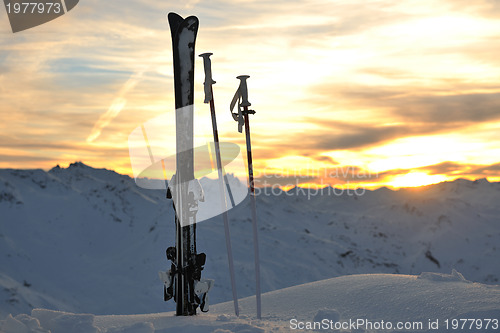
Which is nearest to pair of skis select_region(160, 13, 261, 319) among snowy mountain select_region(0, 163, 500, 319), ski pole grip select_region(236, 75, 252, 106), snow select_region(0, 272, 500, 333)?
ski pole grip select_region(236, 75, 252, 106)

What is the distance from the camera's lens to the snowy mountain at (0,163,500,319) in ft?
85.2

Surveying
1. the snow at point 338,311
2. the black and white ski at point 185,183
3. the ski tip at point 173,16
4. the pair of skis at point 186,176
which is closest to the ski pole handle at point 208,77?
the pair of skis at point 186,176

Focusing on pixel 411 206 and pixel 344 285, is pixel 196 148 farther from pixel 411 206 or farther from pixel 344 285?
pixel 411 206

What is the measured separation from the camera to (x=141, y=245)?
103ft

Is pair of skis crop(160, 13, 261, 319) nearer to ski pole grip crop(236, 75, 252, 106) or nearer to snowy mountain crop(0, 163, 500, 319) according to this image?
ski pole grip crop(236, 75, 252, 106)

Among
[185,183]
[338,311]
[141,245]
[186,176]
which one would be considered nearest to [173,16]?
[186,176]

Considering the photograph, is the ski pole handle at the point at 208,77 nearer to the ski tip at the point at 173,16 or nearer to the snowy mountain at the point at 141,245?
the ski tip at the point at 173,16

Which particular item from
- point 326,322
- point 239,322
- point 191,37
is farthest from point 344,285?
point 191,37

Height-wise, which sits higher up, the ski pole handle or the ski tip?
the ski tip

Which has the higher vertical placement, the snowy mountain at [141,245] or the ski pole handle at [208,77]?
the ski pole handle at [208,77]

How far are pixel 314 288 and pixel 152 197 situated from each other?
106 feet

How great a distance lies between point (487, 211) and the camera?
59.1 m

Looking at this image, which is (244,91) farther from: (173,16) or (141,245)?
(141,245)

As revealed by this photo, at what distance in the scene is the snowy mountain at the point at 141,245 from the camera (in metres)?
26.0
